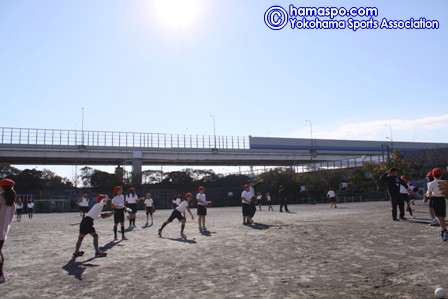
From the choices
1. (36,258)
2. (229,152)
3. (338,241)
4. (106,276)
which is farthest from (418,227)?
(229,152)

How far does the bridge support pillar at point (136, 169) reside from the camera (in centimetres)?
6134

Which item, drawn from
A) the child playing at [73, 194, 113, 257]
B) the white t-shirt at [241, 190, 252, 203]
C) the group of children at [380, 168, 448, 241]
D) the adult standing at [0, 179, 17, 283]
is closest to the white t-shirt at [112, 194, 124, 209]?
the child playing at [73, 194, 113, 257]

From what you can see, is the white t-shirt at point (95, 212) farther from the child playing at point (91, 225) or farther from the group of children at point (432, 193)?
the group of children at point (432, 193)

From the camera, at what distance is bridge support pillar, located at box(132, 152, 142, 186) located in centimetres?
6134

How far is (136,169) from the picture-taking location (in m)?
63.1

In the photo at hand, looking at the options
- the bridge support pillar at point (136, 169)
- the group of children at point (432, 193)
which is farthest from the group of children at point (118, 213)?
the bridge support pillar at point (136, 169)

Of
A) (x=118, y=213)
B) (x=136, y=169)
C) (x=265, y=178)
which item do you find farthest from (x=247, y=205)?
(x=136, y=169)

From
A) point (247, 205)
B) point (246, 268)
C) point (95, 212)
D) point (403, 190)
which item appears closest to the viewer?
point (246, 268)

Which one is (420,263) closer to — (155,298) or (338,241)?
(338,241)

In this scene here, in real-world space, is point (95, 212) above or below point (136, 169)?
below

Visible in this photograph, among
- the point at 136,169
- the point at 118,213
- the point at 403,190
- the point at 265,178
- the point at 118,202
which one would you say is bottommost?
the point at 118,213

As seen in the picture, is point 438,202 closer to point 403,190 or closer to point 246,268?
point 246,268

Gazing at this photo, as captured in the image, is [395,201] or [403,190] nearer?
[395,201]

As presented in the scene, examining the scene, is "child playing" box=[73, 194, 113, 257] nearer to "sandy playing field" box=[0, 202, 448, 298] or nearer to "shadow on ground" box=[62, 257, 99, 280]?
"sandy playing field" box=[0, 202, 448, 298]
